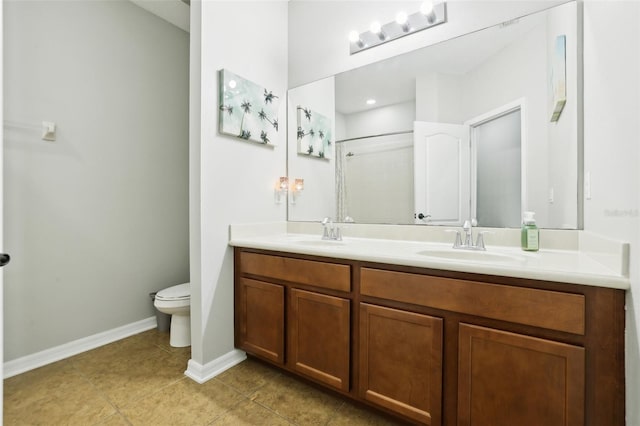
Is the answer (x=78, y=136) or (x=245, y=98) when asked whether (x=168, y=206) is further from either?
(x=245, y=98)

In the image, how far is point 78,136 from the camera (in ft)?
6.96

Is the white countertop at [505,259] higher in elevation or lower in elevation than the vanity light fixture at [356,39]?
lower

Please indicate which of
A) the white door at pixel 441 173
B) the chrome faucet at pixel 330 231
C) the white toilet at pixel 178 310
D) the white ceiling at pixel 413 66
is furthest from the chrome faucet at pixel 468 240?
the white toilet at pixel 178 310

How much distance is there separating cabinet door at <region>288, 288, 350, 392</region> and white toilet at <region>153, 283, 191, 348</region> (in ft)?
3.13

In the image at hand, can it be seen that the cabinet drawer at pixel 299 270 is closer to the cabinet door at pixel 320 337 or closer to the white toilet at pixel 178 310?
the cabinet door at pixel 320 337

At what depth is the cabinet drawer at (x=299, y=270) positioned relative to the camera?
1.46m

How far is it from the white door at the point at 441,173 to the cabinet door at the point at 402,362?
2.49 feet

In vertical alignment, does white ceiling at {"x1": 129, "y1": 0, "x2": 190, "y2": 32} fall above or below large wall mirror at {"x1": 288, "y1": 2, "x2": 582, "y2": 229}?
above

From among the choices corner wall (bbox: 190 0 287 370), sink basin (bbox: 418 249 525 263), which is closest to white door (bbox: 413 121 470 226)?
sink basin (bbox: 418 249 525 263)

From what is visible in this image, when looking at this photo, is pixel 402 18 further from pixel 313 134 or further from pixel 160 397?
pixel 160 397

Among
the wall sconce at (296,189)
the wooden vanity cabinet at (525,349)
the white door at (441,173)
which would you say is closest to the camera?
the wooden vanity cabinet at (525,349)

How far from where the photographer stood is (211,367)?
1.83 meters

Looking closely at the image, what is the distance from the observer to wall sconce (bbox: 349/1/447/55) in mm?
1784

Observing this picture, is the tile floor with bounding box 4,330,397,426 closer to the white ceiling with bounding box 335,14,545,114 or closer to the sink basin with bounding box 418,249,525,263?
the sink basin with bounding box 418,249,525,263
